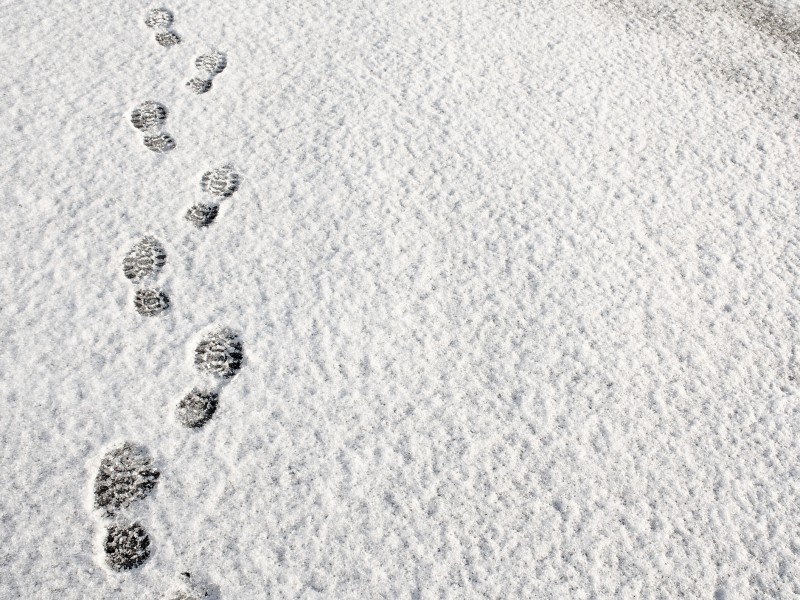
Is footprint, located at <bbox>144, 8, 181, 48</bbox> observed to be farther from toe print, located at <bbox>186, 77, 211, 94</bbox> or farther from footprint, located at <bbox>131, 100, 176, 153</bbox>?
footprint, located at <bbox>131, 100, 176, 153</bbox>

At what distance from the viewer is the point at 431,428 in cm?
240

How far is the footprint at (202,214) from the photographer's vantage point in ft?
9.79

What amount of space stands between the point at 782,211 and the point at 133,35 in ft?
14.0

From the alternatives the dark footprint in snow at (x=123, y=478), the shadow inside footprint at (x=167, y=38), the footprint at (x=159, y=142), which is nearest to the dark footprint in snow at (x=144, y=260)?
the footprint at (x=159, y=142)

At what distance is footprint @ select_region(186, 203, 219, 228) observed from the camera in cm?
298

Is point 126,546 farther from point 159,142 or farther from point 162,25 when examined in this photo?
point 162,25

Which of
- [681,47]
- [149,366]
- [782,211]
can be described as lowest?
[149,366]

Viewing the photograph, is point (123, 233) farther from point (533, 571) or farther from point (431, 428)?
point (533, 571)

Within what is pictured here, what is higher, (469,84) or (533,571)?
(469,84)

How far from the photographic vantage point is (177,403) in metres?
2.40

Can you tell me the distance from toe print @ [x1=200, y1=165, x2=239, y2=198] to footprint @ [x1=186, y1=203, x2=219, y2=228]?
3.6 inches

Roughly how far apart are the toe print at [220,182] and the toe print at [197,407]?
1188mm

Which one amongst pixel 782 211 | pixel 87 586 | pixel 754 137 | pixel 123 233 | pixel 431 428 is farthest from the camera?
pixel 754 137

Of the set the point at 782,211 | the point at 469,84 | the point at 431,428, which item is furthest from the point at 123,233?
the point at 782,211
